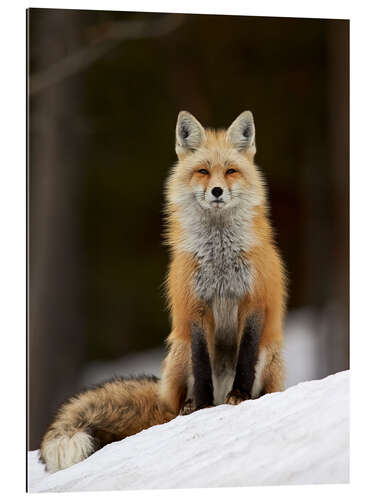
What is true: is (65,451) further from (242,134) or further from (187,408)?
(242,134)

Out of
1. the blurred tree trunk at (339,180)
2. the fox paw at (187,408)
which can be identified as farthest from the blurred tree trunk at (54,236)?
the blurred tree trunk at (339,180)

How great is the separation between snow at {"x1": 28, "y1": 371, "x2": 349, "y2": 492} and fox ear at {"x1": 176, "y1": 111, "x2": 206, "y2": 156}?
158cm

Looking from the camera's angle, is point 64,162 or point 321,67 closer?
point 64,162

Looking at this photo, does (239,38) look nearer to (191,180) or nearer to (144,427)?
(191,180)

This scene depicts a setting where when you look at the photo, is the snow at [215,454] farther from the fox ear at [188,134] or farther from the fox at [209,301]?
the fox ear at [188,134]

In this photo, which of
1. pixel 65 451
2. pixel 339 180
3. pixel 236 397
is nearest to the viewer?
pixel 65 451

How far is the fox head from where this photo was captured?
5.77 meters

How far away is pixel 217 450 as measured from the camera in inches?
220

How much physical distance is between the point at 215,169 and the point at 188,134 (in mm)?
280

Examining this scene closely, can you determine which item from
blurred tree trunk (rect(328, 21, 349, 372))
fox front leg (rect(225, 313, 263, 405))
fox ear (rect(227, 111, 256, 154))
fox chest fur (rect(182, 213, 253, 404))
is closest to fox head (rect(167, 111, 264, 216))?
fox ear (rect(227, 111, 256, 154))

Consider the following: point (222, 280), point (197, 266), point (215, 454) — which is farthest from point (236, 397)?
point (197, 266)

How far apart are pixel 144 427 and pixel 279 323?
1043 mm

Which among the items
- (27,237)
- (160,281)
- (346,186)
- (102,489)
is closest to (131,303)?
(160,281)

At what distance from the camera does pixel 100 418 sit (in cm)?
577
